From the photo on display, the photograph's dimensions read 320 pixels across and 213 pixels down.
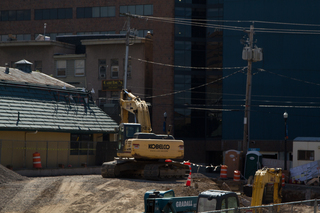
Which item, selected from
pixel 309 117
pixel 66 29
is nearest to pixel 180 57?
pixel 309 117

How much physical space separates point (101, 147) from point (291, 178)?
1502cm

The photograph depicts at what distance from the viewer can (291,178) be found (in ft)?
110

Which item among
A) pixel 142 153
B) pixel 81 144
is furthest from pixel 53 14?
pixel 142 153

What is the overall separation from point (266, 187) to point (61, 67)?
1456 inches


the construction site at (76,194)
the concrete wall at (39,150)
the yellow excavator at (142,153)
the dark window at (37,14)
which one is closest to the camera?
the construction site at (76,194)

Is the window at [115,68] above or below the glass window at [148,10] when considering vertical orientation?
below

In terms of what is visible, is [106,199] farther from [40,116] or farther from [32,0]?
[32,0]

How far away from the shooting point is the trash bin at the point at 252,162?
34594mm

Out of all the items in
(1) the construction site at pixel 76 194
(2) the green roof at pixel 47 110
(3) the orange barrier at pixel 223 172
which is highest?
(2) the green roof at pixel 47 110

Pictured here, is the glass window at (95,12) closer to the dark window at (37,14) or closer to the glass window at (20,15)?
the dark window at (37,14)

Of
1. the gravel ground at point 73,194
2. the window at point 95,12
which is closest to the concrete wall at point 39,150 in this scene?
the gravel ground at point 73,194

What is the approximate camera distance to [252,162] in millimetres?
34812

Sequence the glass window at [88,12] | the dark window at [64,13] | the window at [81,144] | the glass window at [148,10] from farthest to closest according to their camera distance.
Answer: the dark window at [64,13] → the glass window at [88,12] → the glass window at [148,10] → the window at [81,144]

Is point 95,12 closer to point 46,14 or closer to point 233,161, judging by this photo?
point 46,14
